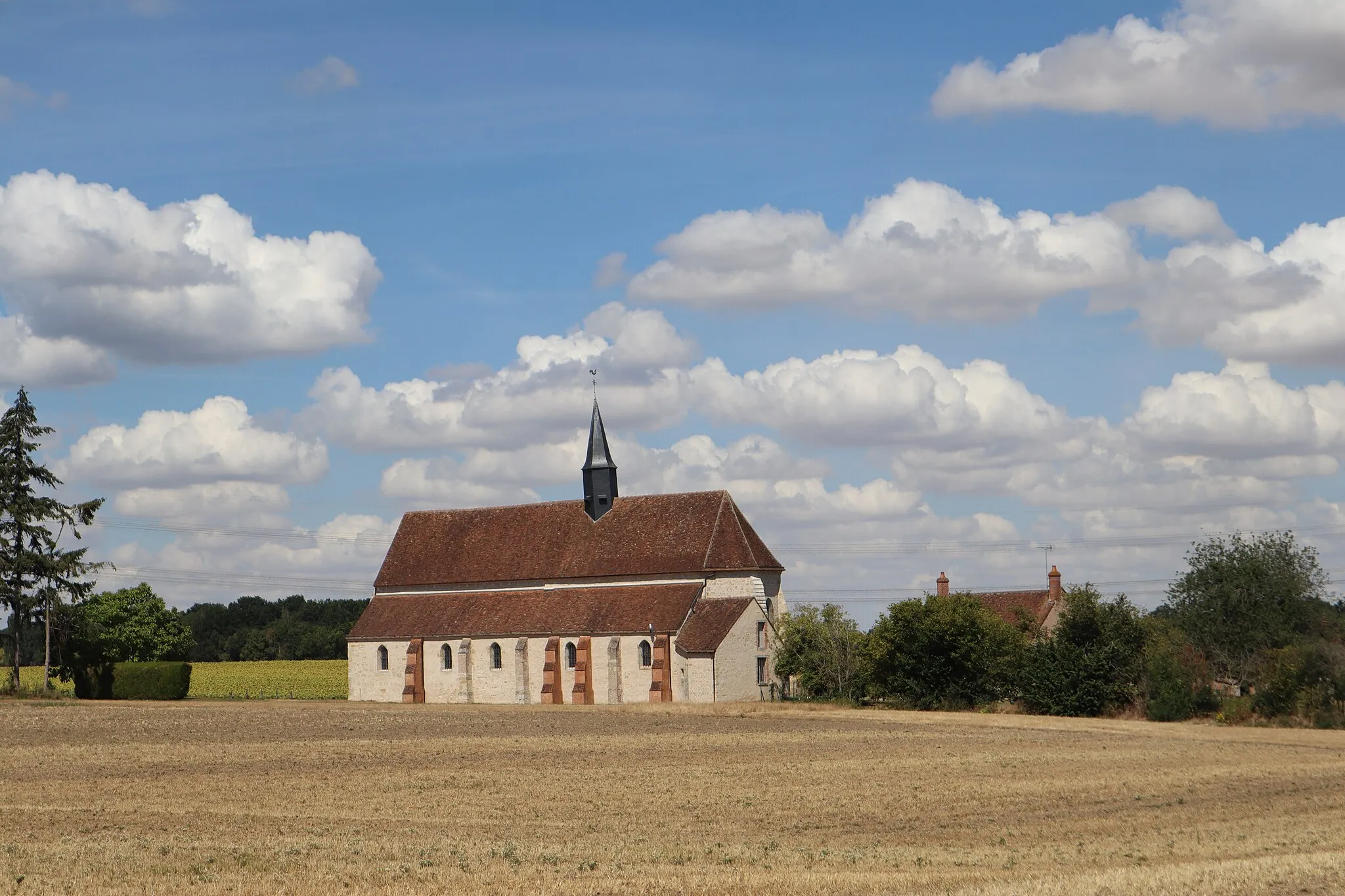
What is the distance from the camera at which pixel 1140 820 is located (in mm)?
23328

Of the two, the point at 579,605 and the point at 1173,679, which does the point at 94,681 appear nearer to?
the point at 579,605

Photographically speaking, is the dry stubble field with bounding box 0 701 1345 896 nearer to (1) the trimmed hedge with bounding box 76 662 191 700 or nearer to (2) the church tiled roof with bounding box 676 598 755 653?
(2) the church tiled roof with bounding box 676 598 755 653

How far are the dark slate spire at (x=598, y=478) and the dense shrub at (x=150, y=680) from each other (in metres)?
20.1

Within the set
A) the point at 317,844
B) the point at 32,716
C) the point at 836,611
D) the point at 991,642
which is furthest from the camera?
the point at 836,611

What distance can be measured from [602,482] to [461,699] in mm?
12313

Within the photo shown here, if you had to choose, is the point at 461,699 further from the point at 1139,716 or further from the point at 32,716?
the point at 1139,716

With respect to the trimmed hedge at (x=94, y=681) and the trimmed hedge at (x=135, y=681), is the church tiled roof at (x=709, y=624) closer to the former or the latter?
the trimmed hedge at (x=135, y=681)

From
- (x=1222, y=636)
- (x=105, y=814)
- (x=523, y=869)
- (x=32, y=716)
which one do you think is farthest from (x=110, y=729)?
(x=1222, y=636)

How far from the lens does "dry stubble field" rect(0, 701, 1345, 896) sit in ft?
56.0

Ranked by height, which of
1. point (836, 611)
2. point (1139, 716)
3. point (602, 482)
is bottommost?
point (1139, 716)

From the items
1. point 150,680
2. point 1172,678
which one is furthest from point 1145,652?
point 150,680

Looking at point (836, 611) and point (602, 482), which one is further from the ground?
point (602, 482)

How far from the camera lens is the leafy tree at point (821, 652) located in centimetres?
6062

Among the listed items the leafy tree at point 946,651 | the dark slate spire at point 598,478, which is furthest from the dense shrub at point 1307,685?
the dark slate spire at point 598,478
